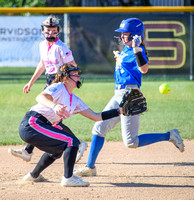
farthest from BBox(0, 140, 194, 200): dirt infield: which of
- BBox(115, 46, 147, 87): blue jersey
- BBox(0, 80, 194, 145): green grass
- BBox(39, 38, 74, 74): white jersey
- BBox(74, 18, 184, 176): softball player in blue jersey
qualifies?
BBox(39, 38, 74, 74): white jersey

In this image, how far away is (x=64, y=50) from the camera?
5672mm

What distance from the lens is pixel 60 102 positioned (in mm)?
4234

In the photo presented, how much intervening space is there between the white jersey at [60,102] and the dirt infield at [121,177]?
0.74 meters

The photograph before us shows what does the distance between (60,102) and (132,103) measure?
731mm

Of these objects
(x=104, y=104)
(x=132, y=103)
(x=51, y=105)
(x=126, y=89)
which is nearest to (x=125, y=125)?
(x=126, y=89)

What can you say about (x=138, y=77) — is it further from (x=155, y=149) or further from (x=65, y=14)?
(x=65, y=14)

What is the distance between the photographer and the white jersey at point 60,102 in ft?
13.8

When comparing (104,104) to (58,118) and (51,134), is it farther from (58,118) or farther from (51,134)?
(51,134)

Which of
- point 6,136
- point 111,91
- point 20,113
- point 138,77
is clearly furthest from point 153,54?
point 138,77

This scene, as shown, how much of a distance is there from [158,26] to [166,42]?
556 mm

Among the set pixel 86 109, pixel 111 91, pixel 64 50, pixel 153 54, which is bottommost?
pixel 111 91

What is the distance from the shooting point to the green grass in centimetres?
732

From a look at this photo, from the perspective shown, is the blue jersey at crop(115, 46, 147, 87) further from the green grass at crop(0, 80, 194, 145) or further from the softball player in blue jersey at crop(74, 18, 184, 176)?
the green grass at crop(0, 80, 194, 145)

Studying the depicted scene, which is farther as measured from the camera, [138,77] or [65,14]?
[65,14]
